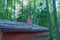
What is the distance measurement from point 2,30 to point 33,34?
4018 millimetres

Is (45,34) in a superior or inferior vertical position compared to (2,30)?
inferior

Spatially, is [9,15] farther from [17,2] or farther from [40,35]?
[40,35]

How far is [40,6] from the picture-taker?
72.4ft

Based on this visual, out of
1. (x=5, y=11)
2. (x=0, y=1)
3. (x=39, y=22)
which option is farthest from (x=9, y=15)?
(x=39, y=22)

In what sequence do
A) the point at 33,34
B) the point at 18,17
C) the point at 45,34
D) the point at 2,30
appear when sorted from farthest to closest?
the point at 18,17, the point at 45,34, the point at 33,34, the point at 2,30

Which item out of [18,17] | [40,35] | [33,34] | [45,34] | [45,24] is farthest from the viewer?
[18,17]

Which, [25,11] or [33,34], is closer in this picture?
[33,34]

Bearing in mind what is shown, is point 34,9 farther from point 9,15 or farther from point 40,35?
point 40,35

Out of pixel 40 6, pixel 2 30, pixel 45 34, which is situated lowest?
pixel 45 34

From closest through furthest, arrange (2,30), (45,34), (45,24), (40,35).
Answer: (2,30)
(40,35)
(45,34)
(45,24)

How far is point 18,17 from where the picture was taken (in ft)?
69.7

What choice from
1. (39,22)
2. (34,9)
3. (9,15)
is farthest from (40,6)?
(9,15)

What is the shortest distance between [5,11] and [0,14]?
47.4 inches

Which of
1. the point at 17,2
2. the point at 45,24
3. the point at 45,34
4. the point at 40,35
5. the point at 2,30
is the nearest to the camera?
the point at 2,30
